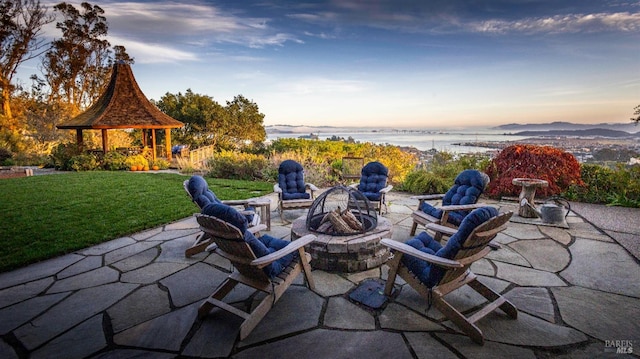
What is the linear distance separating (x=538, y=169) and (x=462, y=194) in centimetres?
381

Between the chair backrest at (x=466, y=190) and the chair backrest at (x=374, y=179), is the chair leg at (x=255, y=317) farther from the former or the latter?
the chair backrest at (x=374, y=179)

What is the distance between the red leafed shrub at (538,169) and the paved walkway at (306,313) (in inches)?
127

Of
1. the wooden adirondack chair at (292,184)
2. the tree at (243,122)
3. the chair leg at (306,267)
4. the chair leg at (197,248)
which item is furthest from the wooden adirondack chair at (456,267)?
the tree at (243,122)

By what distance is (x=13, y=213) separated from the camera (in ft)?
19.3

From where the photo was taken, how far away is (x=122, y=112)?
15.0 meters

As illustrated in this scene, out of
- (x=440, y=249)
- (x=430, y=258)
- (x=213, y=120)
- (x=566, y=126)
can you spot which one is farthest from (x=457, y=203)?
(x=213, y=120)

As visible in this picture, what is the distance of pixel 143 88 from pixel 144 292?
17.9 metres

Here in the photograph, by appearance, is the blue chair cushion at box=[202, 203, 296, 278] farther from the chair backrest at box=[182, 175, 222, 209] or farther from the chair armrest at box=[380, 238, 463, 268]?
the chair backrest at box=[182, 175, 222, 209]

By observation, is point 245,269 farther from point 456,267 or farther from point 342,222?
point 456,267

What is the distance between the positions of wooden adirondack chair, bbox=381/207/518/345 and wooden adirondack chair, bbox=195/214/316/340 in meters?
0.90

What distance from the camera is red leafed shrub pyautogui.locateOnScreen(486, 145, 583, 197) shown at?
6.88 metres

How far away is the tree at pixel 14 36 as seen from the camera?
1803 centimetres

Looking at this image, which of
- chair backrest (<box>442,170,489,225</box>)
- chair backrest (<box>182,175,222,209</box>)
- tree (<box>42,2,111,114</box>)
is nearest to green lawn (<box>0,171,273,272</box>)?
chair backrest (<box>182,175,222,209</box>)

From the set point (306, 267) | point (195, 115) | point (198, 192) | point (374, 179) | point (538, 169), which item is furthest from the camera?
point (195, 115)
